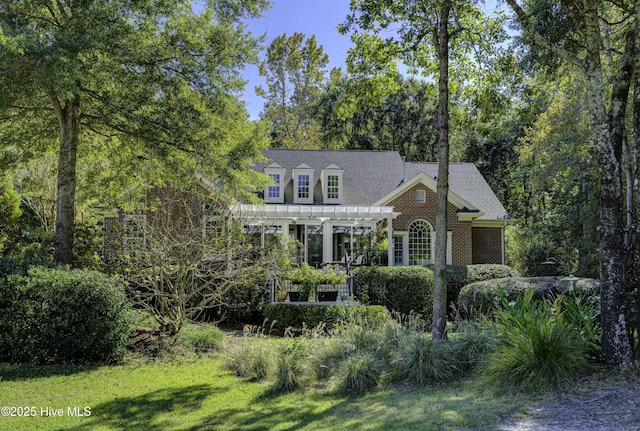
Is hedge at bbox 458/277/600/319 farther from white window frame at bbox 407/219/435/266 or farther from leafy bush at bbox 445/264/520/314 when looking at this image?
white window frame at bbox 407/219/435/266

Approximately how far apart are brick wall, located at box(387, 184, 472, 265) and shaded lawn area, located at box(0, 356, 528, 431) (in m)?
15.1

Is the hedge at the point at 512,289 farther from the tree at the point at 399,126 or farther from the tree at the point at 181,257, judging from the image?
the tree at the point at 399,126

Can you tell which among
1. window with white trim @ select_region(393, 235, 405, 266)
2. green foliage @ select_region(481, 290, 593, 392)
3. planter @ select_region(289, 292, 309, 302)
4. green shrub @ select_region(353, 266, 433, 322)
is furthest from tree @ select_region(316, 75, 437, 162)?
green foliage @ select_region(481, 290, 593, 392)

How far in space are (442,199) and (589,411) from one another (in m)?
4.45

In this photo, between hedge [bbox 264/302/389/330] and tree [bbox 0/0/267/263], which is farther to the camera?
hedge [bbox 264/302/389/330]

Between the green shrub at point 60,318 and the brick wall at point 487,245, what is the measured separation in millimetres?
17958

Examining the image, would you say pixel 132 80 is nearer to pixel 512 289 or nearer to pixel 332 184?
pixel 512 289

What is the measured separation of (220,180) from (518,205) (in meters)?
31.4

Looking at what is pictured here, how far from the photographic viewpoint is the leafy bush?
16844mm

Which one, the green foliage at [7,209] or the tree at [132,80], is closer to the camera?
the tree at [132,80]

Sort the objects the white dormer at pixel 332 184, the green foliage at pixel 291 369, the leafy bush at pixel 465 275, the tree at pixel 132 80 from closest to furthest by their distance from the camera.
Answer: the green foliage at pixel 291 369 < the tree at pixel 132 80 < the leafy bush at pixel 465 275 < the white dormer at pixel 332 184

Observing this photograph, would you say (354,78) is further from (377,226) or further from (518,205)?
(518,205)

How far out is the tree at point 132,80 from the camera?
31.5ft

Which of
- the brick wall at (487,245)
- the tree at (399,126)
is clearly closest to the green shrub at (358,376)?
the brick wall at (487,245)
